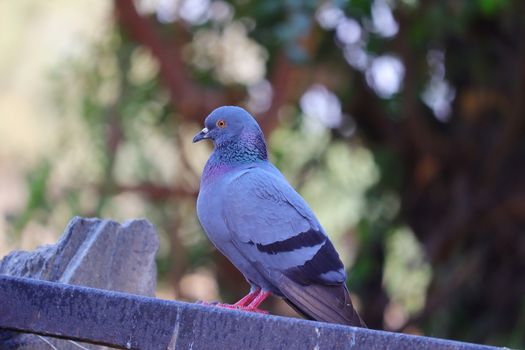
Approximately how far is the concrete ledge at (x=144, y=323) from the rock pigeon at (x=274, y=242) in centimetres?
80

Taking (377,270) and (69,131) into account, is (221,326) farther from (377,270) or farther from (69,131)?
(377,270)

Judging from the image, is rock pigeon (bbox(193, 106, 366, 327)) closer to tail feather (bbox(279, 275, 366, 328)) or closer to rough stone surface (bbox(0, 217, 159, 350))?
tail feather (bbox(279, 275, 366, 328))

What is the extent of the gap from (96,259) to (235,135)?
0.90 metres

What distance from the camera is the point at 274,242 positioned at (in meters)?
2.81

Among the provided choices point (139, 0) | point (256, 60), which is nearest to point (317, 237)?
point (139, 0)

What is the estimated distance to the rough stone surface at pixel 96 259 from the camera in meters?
2.40

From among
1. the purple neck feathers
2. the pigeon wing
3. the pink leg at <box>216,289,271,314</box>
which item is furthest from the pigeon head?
the pink leg at <box>216,289,271,314</box>

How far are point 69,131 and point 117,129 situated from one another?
14.0 inches

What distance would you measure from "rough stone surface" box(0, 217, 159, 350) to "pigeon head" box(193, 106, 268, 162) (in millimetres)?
662

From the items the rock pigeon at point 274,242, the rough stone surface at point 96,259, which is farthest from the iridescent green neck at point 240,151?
the rough stone surface at point 96,259

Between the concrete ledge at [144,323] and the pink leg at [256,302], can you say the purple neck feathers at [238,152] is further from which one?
the concrete ledge at [144,323]

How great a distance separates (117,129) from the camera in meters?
6.62

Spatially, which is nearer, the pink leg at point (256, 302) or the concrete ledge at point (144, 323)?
the concrete ledge at point (144, 323)

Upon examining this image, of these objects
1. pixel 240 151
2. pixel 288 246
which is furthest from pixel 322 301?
pixel 240 151
